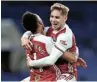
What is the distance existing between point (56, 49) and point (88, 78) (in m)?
1.87

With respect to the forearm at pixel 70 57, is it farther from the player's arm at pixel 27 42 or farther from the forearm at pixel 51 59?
the player's arm at pixel 27 42

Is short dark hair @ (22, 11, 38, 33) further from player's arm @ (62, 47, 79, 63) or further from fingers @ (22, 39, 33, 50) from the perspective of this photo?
player's arm @ (62, 47, 79, 63)

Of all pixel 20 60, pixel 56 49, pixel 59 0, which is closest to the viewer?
pixel 56 49

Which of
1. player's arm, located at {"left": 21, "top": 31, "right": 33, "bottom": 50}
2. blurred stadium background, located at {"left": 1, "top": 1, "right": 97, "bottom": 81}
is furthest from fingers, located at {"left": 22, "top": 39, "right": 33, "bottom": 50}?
blurred stadium background, located at {"left": 1, "top": 1, "right": 97, "bottom": 81}

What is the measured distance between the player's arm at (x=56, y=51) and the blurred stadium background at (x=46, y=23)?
170 centimetres

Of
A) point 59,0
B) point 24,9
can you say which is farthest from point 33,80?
point 24,9

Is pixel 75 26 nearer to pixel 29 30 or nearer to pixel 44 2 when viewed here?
pixel 44 2

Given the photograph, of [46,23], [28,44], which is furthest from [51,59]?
[46,23]

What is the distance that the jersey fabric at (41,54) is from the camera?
2061 mm

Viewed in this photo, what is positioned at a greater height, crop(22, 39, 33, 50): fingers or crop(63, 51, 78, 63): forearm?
crop(22, 39, 33, 50): fingers

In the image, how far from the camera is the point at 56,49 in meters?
2.04

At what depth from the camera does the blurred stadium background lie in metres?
3.79

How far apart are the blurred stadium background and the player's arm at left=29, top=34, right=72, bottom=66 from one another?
5.58 ft

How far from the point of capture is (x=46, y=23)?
3.76m
